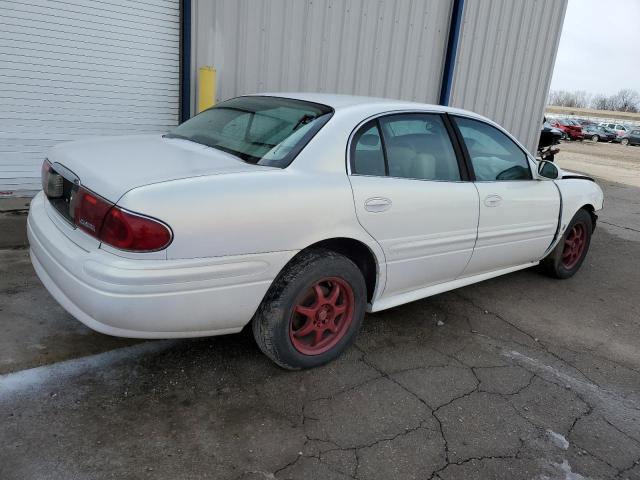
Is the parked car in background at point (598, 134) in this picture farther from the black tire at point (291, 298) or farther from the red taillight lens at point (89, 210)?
the red taillight lens at point (89, 210)

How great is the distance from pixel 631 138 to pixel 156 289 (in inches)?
1761

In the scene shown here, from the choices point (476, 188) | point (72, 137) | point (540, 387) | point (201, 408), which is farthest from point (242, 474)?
point (72, 137)

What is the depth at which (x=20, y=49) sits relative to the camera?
5.49 m

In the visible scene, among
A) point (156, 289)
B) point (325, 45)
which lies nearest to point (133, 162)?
point (156, 289)

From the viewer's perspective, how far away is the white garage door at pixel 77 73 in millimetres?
5523

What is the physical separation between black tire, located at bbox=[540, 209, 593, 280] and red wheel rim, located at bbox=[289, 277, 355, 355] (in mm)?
2621

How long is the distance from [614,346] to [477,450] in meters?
1.90

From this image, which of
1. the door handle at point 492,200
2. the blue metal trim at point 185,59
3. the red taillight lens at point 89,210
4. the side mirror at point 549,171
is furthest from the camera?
the blue metal trim at point 185,59

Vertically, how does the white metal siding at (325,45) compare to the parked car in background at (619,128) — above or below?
above

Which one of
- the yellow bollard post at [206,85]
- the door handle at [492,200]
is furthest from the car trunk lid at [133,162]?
the yellow bollard post at [206,85]

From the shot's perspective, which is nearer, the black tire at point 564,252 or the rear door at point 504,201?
the rear door at point 504,201

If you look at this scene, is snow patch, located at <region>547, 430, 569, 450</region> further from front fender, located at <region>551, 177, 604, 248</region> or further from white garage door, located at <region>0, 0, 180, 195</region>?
white garage door, located at <region>0, 0, 180, 195</region>

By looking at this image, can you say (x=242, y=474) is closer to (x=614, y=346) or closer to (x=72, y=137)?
(x=614, y=346)

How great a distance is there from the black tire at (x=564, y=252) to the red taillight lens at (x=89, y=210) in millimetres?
3935
